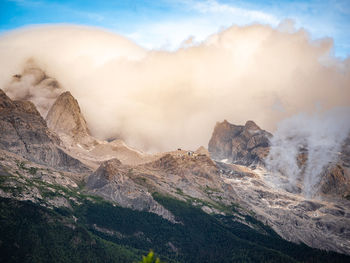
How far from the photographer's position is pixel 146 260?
125 metres
